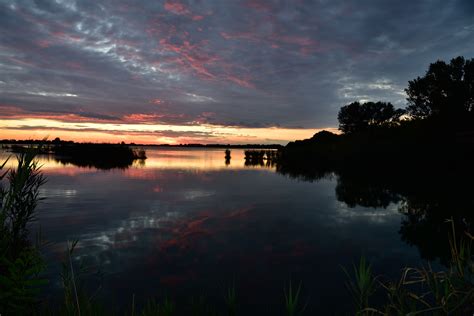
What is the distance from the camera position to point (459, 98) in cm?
4566

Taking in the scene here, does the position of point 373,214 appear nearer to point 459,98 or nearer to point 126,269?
point 126,269

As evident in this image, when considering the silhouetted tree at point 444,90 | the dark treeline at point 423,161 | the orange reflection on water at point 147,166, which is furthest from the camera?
the silhouetted tree at point 444,90

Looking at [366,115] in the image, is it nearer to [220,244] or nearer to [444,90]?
[444,90]

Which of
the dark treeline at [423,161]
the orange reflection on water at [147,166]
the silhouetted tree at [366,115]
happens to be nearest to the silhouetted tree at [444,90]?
the dark treeline at [423,161]

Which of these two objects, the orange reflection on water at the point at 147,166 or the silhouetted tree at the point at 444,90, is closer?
the orange reflection on water at the point at 147,166

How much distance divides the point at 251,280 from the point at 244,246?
10.6ft

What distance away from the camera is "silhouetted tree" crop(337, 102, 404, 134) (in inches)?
3772

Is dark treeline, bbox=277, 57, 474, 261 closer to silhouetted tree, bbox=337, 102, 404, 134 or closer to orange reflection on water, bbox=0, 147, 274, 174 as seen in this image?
orange reflection on water, bbox=0, 147, 274, 174

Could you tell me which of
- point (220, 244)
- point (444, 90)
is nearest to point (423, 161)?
point (444, 90)

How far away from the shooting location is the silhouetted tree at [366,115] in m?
95.8

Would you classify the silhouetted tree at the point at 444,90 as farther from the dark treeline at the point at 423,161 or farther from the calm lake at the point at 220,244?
the calm lake at the point at 220,244

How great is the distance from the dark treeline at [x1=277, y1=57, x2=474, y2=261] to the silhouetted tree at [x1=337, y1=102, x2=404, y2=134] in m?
30.2

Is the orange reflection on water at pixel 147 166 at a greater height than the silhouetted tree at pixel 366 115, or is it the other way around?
the silhouetted tree at pixel 366 115

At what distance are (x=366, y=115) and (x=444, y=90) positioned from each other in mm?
46319
